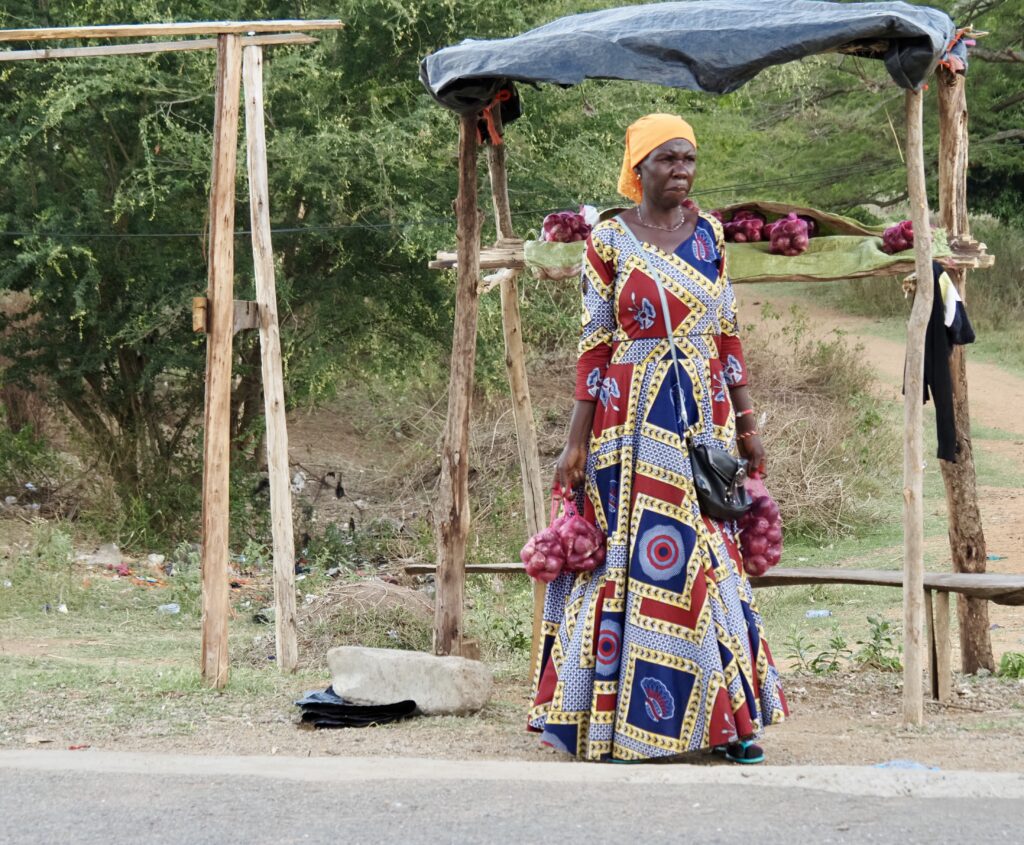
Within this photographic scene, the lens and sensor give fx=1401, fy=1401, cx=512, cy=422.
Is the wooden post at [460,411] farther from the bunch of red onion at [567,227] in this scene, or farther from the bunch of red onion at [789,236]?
the bunch of red onion at [789,236]

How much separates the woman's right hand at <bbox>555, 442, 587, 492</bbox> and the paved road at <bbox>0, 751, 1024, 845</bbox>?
3.19 feet

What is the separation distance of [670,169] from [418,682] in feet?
7.76

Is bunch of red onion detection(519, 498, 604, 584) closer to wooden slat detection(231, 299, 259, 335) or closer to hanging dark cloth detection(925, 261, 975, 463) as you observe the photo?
hanging dark cloth detection(925, 261, 975, 463)

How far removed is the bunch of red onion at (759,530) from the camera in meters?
4.86

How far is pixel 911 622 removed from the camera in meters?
5.12

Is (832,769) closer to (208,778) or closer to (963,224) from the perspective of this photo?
(208,778)

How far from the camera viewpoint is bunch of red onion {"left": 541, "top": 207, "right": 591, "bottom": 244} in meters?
5.87

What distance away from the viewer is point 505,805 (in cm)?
372

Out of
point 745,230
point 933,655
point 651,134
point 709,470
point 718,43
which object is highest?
point 718,43

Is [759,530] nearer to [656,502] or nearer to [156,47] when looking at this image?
[656,502]

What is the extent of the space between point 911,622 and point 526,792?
1934 millimetres

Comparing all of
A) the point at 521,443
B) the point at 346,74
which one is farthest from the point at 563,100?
the point at 521,443

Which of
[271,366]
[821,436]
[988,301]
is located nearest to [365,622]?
[271,366]

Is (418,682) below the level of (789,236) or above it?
below
